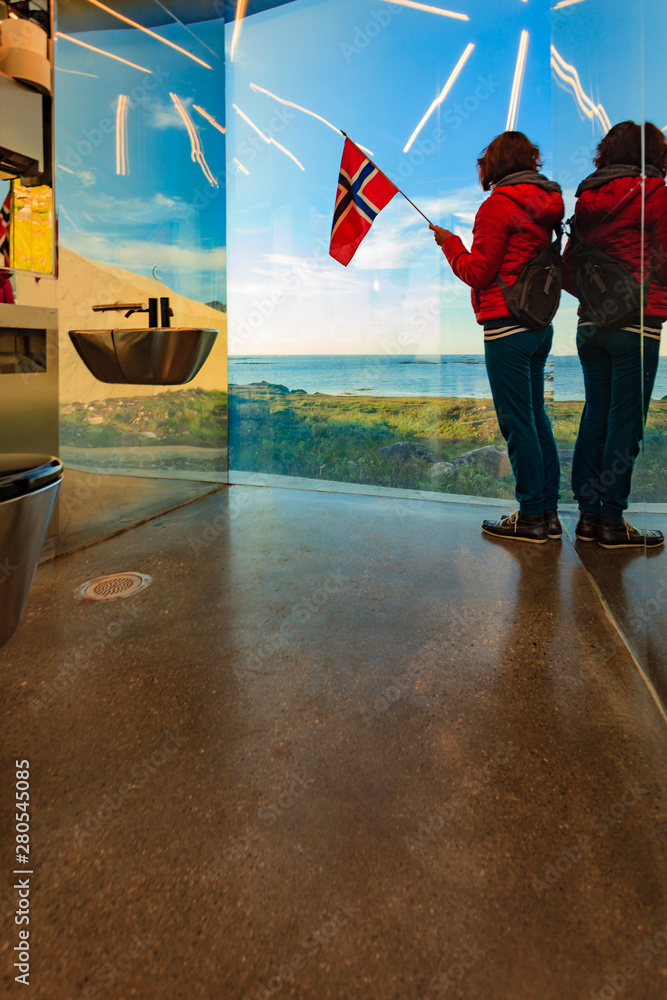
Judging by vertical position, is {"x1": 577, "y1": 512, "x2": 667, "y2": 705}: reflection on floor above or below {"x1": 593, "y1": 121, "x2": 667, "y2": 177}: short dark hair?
below

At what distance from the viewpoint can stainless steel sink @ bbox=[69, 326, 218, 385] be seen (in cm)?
288

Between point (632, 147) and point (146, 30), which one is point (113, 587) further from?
point (146, 30)

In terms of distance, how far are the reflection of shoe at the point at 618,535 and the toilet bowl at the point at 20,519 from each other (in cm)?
168

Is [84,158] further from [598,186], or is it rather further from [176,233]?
[598,186]

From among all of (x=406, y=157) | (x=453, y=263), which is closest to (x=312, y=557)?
(x=453, y=263)

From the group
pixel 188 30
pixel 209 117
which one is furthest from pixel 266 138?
pixel 188 30

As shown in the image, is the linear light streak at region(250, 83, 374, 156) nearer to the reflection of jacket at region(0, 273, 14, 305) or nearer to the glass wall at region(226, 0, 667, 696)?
the glass wall at region(226, 0, 667, 696)

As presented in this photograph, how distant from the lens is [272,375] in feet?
14.3

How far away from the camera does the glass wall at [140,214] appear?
9.04ft

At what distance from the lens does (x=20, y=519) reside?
0.87 m

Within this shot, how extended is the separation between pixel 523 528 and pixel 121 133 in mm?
2759

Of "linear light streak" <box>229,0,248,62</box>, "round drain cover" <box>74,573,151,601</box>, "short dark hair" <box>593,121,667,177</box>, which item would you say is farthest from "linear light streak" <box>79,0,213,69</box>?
"round drain cover" <box>74,573,151,601</box>

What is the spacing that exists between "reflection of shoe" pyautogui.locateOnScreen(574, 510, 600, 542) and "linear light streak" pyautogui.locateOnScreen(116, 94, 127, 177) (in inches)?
111

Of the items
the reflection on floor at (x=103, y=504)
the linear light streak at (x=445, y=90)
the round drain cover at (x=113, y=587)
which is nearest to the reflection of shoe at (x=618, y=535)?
the round drain cover at (x=113, y=587)
